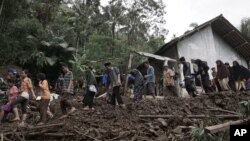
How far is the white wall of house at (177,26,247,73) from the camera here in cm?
2525

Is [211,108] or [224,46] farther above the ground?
[224,46]

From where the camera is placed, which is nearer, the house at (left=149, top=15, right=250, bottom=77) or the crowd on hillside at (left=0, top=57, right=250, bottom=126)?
the crowd on hillside at (left=0, top=57, right=250, bottom=126)

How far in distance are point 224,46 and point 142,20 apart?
7.96 m

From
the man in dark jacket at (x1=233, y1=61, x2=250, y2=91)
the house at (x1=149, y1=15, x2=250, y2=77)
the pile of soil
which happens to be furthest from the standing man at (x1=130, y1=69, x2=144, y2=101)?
the house at (x1=149, y1=15, x2=250, y2=77)

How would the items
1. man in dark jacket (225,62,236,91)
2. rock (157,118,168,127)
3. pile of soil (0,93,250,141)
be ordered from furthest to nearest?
1. man in dark jacket (225,62,236,91)
2. rock (157,118,168,127)
3. pile of soil (0,93,250,141)

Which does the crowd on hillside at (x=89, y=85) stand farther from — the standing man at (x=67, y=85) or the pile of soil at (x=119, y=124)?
the pile of soil at (x=119, y=124)

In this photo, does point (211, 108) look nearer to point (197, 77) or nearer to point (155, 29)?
point (197, 77)

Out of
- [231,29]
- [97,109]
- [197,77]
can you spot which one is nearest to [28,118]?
[97,109]

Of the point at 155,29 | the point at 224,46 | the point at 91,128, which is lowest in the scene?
the point at 91,128

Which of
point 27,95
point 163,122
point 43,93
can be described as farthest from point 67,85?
point 163,122

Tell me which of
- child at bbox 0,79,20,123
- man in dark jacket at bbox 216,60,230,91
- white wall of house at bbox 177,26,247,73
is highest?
white wall of house at bbox 177,26,247,73

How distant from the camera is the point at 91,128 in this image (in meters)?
11.1

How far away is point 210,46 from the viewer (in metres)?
26.6

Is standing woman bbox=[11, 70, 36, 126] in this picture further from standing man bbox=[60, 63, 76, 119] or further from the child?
standing man bbox=[60, 63, 76, 119]
